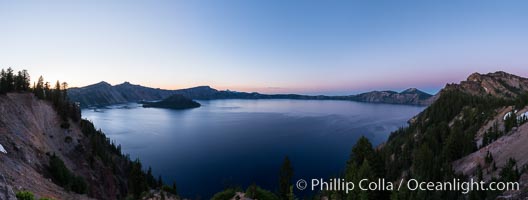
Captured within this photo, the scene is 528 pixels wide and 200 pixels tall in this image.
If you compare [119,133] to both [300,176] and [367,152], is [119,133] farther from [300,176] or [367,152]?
[367,152]

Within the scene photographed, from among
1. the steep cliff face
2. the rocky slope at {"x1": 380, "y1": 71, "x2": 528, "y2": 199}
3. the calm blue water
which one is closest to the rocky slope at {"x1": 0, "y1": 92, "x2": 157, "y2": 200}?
the steep cliff face

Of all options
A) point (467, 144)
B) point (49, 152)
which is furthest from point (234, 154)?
point (467, 144)

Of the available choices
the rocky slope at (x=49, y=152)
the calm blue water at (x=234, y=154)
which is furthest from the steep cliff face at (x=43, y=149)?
the calm blue water at (x=234, y=154)

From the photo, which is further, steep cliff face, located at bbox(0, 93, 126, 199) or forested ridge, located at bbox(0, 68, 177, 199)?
forested ridge, located at bbox(0, 68, 177, 199)

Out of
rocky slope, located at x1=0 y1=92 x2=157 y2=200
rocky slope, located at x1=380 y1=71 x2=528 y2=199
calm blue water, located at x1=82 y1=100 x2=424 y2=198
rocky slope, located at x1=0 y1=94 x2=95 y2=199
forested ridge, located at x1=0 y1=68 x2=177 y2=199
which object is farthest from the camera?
calm blue water, located at x1=82 y1=100 x2=424 y2=198

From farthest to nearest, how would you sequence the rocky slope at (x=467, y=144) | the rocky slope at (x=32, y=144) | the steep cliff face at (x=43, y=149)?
the rocky slope at (x=467, y=144) < the steep cliff face at (x=43, y=149) < the rocky slope at (x=32, y=144)

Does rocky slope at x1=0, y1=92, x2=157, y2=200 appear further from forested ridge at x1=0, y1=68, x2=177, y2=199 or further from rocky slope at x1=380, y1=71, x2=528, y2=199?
rocky slope at x1=380, y1=71, x2=528, y2=199

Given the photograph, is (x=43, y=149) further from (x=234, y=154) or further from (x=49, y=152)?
(x=234, y=154)

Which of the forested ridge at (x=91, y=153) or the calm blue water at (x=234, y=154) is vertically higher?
the forested ridge at (x=91, y=153)

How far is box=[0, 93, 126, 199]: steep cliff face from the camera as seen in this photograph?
4077 cm

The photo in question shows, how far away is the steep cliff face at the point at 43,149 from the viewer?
40.8 meters

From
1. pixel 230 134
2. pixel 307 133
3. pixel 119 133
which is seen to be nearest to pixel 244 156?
pixel 230 134

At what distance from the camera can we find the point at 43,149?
61875mm

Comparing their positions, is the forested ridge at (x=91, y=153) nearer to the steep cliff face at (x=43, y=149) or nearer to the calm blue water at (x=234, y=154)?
the steep cliff face at (x=43, y=149)
